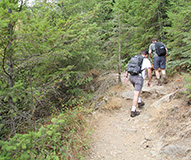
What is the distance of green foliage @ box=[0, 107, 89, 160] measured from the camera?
8.96 feet

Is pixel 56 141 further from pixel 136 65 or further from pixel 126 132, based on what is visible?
pixel 136 65

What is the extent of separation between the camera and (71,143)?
13.3 ft

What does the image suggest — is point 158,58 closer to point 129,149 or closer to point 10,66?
point 129,149

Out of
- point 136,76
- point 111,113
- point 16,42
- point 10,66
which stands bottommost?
point 111,113

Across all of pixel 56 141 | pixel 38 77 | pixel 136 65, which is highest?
pixel 38 77

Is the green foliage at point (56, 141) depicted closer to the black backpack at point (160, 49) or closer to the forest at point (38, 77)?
the forest at point (38, 77)

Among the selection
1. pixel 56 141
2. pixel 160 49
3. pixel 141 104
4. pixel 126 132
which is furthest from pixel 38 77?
pixel 160 49

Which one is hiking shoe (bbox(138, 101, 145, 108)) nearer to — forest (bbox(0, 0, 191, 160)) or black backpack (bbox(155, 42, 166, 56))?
forest (bbox(0, 0, 191, 160))

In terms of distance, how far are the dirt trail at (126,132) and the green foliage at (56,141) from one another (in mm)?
488

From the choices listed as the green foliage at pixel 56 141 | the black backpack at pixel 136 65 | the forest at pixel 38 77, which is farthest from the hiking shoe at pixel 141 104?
the green foliage at pixel 56 141

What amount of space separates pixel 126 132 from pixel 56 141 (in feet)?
8.59

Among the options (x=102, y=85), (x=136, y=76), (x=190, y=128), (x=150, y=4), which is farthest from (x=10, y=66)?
(x=150, y=4)

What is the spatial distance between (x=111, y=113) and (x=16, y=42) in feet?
15.6

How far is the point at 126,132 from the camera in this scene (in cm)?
504
